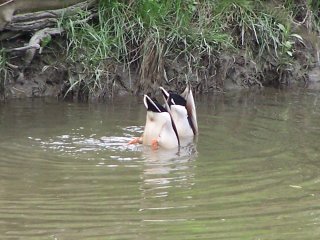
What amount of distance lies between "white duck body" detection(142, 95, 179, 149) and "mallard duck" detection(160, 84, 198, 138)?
42 centimetres

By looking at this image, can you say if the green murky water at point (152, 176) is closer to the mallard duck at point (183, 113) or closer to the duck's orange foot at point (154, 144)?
the duck's orange foot at point (154, 144)

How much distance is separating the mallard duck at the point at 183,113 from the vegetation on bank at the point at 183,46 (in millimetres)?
2016

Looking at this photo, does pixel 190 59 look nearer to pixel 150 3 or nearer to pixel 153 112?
pixel 150 3

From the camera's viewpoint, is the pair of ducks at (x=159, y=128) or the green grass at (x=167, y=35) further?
the green grass at (x=167, y=35)

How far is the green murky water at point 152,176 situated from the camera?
17.0 ft

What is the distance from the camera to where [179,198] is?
5.91m

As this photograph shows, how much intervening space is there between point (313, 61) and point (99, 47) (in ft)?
11.5

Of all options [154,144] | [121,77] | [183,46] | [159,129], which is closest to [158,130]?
[159,129]

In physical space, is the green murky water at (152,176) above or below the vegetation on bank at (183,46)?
below

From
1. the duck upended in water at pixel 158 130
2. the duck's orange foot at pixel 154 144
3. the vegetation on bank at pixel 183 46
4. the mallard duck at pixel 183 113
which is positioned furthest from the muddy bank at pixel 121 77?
the duck's orange foot at pixel 154 144

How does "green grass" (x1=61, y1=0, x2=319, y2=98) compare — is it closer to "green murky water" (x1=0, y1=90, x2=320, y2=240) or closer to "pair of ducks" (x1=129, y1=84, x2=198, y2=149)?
"green murky water" (x1=0, y1=90, x2=320, y2=240)

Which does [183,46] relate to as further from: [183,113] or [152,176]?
[152,176]

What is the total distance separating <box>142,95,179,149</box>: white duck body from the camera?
798 cm

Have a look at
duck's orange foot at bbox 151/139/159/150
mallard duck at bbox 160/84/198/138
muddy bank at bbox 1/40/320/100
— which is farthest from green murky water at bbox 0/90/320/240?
muddy bank at bbox 1/40/320/100
